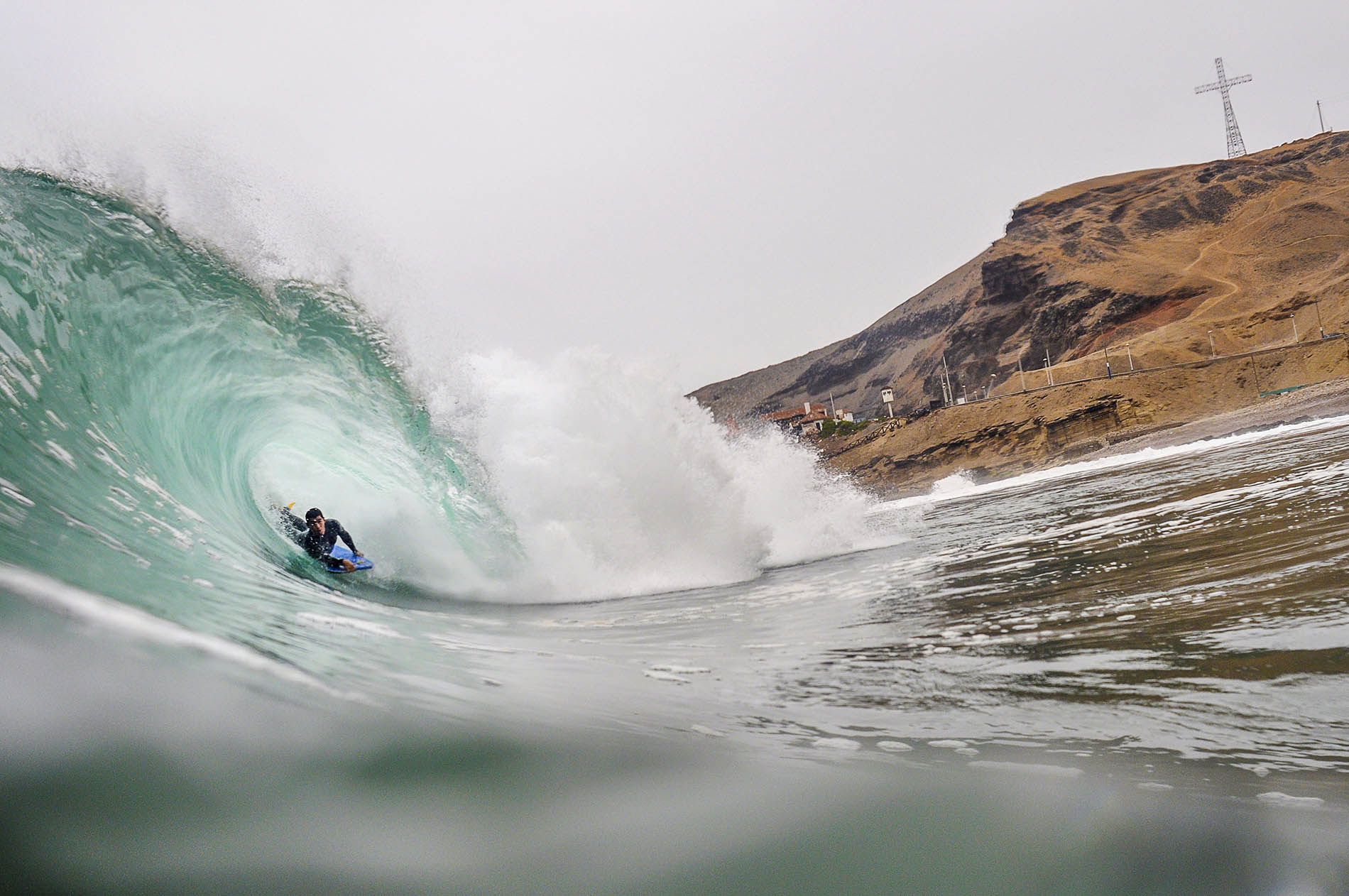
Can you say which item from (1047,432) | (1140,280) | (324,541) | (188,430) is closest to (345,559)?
(324,541)

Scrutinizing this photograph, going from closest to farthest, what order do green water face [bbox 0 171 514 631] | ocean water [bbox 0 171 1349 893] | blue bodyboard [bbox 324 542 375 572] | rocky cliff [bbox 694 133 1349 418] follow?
ocean water [bbox 0 171 1349 893] < green water face [bbox 0 171 514 631] < blue bodyboard [bbox 324 542 375 572] < rocky cliff [bbox 694 133 1349 418]

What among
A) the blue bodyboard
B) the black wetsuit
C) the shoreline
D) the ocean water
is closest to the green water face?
the ocean water

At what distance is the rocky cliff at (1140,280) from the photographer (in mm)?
72688

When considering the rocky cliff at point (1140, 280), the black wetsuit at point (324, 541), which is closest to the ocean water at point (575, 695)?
the black wetsuit at point (324, 541)

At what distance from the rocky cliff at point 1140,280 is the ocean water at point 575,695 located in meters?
70.6

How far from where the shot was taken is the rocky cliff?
7269cm

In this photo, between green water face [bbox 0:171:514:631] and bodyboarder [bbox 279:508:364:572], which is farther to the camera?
bodyboarder [bbox 279:508:364:572]

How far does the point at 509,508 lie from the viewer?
11359 mm

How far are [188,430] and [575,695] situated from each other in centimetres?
708

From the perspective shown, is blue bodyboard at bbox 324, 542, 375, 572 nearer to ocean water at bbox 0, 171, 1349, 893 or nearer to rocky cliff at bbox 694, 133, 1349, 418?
ocean water at bbox 0, 171, 1349, 893

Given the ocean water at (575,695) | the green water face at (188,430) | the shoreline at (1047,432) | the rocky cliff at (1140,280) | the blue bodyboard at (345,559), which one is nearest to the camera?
the ocean water at (575,695)

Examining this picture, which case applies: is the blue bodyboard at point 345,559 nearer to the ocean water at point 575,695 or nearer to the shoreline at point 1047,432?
the ocean water at point 575,695

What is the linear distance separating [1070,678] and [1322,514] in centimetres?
517

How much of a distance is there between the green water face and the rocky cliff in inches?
2701
